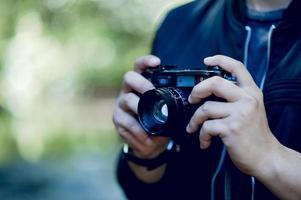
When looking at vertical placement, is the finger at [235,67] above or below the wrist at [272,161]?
above

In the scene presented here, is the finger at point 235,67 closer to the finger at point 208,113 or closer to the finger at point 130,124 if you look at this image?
the finger at point 208,113

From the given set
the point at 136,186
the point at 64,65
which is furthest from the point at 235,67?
the point at 64,65

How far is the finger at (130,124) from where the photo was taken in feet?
4.21

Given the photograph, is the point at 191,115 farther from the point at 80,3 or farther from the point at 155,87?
the point at 80,3

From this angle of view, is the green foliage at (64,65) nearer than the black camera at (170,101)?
No

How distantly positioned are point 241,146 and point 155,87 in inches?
9.3

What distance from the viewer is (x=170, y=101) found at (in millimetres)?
1146

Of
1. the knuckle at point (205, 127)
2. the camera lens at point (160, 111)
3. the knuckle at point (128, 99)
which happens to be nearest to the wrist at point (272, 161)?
the knuckle at point (205, 127)

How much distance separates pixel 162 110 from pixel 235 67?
0.17 metres

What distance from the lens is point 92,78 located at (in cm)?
533

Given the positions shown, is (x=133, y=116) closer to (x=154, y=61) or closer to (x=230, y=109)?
(x=154, y=61)

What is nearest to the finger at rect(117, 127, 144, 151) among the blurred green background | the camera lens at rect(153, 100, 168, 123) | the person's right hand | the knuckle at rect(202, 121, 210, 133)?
the person's right hand

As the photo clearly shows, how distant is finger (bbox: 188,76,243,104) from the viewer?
1.09 metres

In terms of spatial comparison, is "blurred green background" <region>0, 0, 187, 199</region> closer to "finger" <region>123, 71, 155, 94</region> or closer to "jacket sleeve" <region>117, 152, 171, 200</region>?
"jacket sleeve" <region>117, 152, 171, 200</region>
